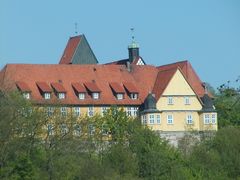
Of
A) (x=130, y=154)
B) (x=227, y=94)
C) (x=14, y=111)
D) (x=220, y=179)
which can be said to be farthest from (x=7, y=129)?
(x=227, y=94)

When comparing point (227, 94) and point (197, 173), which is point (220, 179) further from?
point (227, 94)

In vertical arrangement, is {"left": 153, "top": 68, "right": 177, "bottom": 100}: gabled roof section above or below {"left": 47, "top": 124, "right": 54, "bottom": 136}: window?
above

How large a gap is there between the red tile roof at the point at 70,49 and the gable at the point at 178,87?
10.5 m

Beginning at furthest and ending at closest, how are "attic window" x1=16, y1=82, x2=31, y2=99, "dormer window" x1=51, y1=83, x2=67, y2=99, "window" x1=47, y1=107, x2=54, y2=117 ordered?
"dormer window" x1=51, y1=83, x2=67, y2=99 → "attic window" x1=16, y1=82, x2=31, y2=99 → "window" x1=47, y1=107, x2=54, y2=117

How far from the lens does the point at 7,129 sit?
63656 mm

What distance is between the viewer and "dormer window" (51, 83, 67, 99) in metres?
80.6

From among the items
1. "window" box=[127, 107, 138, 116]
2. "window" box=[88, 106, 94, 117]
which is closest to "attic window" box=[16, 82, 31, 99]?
"window" box=[88, 106, 94, 117]

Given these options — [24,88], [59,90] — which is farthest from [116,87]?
[24,88]

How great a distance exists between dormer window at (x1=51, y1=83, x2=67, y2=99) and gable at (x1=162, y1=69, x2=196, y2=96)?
6666 mm

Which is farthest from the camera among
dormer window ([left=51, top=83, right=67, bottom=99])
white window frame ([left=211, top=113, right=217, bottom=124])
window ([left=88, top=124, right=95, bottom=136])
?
white window frame ([left=211, top=113, right=217, bottom=124])

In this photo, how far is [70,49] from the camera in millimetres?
91375

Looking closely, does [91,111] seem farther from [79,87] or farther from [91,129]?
[91,129]

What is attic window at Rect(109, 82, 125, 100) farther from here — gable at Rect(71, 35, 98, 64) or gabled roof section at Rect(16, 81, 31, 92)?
gable at Rect(71, 35, 98, 64)

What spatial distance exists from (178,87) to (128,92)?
10.8 feet
